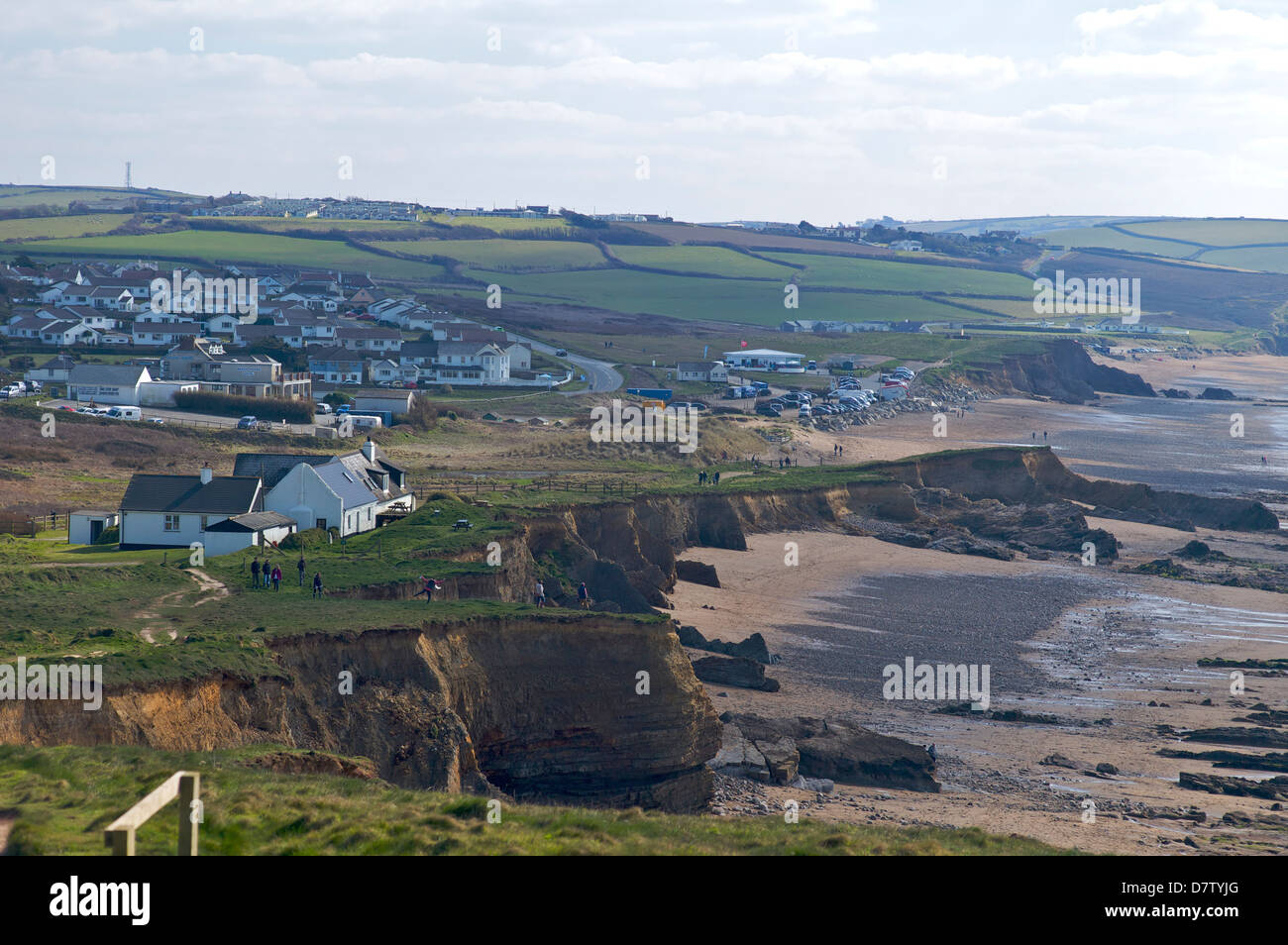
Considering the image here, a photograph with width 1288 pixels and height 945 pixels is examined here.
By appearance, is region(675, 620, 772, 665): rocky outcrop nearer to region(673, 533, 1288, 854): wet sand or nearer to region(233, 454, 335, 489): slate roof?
region(673, 533, 1288, 854): wet sand

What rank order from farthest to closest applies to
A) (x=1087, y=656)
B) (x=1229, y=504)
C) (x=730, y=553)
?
(x=1229, y=504) → (x=730, y=553) → (x=1087, y=656)

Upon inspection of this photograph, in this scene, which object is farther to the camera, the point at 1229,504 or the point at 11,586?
the point at 1229,504

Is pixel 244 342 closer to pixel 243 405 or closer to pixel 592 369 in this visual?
pixel 243 405

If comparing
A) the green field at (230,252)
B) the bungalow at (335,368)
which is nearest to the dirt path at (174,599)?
the bungalow at (335,368)

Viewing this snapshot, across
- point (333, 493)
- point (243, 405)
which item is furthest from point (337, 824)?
point (243, 405)
